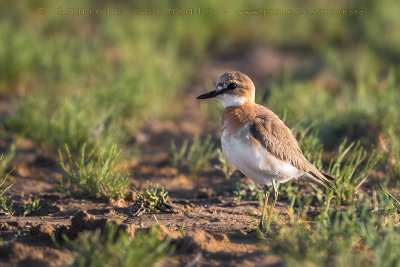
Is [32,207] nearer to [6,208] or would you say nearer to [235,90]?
[6,208]

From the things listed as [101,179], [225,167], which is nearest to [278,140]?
[225,167]

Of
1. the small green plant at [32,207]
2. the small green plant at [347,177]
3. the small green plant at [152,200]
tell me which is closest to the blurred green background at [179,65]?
the small green plant at [347,177]

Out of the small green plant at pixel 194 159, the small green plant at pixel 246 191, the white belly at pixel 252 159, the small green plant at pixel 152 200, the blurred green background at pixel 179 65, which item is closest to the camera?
the white belly at pixel 252 159

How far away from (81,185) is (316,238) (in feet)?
7.91

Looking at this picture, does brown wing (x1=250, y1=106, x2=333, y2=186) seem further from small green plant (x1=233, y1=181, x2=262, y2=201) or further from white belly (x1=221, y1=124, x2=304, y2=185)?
small green plant (x1=233, y1=181, x2=262, y2=201)

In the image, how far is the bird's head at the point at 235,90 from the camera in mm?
4879

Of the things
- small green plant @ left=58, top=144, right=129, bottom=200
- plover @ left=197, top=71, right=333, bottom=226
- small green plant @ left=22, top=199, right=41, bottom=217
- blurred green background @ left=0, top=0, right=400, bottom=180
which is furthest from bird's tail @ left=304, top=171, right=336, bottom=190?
small green plant @ left=22, top=199, right=41, bottom=217

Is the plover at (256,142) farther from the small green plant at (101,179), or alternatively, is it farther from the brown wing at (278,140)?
the small green plant at (101,179)

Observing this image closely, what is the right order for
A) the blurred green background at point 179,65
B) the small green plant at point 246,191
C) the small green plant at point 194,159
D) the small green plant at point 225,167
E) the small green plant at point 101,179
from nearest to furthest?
the small green plant at point 101,179 < the small green plant at point 246,191 < the small green plant at point 225,167 < the small green plant at point 194,159 < the blurred green background at point 179,65

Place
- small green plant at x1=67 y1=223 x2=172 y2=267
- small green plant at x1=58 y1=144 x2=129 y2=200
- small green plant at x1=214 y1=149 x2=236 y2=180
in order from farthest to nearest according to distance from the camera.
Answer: small green plant at x1=214 y1=149 x2=236 y2=180 < small green plant at x1=58 y1=144 x2=129 y2=200 < small green plant at x1=67 y1=223 x2=172 y2=267

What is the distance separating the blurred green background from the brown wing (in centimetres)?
110

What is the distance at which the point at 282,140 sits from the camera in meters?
4.64

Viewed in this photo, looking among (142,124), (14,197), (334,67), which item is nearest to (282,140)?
(14,197)

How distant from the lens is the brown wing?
178 inches
